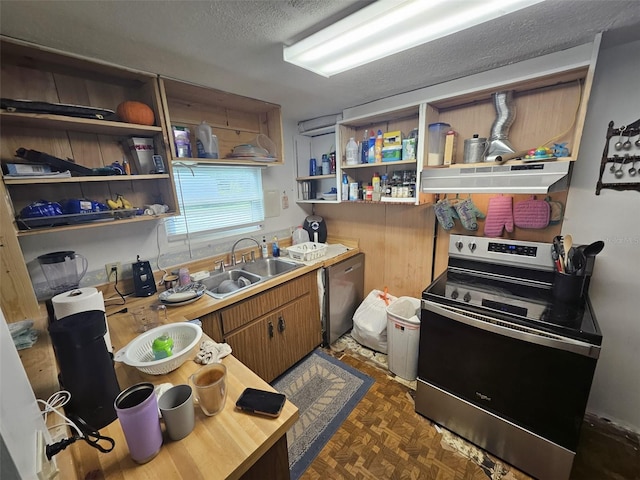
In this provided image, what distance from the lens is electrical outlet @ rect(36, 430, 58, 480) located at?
1.73 feet

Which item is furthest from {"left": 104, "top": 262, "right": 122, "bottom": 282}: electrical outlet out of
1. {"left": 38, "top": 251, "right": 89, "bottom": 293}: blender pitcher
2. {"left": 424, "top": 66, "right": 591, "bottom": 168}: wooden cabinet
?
{"left": 424, "top": 66, "right": 591, "bottom": 168}: wooden cabinet

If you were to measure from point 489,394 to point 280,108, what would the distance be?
2.42 metres

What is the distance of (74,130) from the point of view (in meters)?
1.45

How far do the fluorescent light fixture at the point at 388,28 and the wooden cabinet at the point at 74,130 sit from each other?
0.97 metres

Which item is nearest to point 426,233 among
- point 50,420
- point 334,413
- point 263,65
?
point 334,413

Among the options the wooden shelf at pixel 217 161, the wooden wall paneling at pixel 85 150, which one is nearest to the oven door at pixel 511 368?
the wooden shelf at pixel 217 161

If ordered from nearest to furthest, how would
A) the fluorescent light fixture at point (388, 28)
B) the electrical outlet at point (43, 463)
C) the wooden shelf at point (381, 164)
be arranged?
1. the electrical outlet at point (43, 463)
2. the fluorescent light fixture at point (388, 28)
3. the wooden shelf at point (381, 164)

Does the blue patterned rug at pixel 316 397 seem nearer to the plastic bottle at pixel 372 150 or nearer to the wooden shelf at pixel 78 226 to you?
the wooden shelf at pixel 78 226

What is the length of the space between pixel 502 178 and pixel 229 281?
1999 millimetres

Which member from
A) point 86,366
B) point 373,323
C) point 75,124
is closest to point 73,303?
point 86,366

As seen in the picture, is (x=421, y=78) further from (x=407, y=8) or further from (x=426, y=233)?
(x=426, y=233)

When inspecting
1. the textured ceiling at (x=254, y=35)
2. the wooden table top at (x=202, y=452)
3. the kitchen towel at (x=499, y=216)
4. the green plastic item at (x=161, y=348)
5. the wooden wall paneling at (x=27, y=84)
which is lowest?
the wooden table top at (x=202, y=452)

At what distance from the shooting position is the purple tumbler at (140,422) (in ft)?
2.14

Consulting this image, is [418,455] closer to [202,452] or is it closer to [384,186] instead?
[202,452]
